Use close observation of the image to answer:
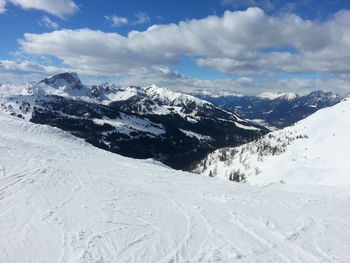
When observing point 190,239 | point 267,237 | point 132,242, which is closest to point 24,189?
point 132,242

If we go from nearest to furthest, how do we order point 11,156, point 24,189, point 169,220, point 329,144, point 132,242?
point 132,242
point 169,220
point 24,189
point 11,156
point 329,144

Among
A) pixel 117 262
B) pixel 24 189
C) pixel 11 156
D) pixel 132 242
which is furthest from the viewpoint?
pixel 11 156

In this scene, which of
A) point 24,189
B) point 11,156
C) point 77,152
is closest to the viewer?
point 24,189

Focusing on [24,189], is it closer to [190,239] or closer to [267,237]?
[190,239]

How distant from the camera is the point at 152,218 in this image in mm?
18500

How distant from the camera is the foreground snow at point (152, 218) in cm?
1445

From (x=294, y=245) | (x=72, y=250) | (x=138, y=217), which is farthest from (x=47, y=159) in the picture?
(x=294, y=245)

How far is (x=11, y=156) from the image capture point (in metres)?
30.6

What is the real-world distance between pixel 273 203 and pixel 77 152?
975 inches

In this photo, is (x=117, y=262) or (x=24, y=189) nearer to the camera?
(x=117, y=262)

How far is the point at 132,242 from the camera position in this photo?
1526 centimetres

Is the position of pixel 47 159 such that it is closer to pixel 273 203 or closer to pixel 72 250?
pixel 72 250

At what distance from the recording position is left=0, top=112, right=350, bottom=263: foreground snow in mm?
14453

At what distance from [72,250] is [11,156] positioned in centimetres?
2063
